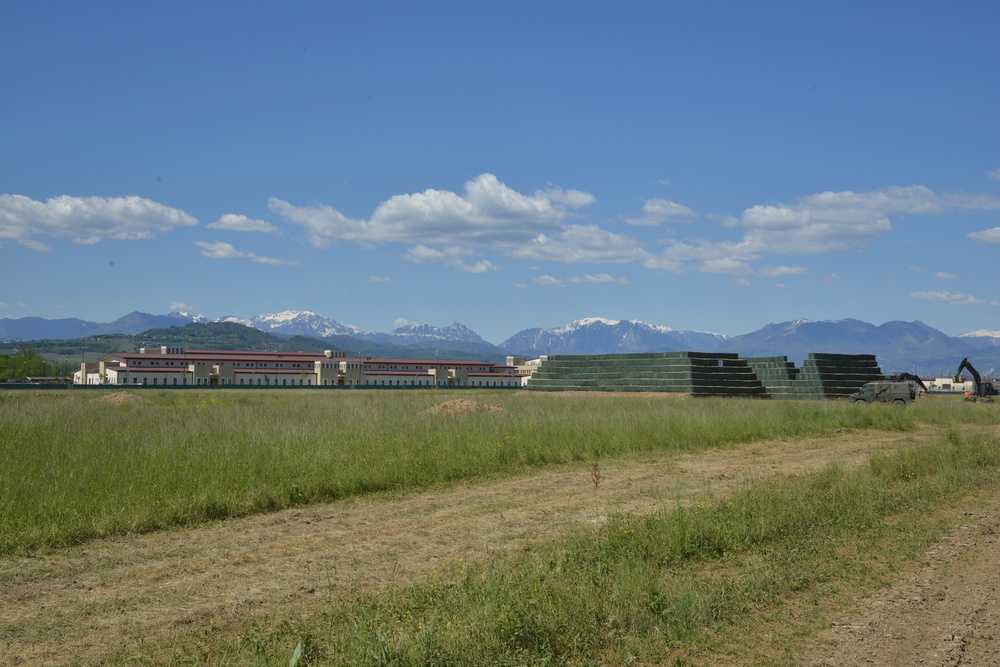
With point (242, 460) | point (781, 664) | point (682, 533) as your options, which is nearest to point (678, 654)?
point (781, 664)

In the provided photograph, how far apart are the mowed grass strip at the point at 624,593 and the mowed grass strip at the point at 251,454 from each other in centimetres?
490

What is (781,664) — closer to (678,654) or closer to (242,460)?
(678,654)

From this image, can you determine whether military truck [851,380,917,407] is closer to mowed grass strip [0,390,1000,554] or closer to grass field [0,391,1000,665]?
mowed grass strip [0,390,1000,554]

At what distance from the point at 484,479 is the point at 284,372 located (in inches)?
5181

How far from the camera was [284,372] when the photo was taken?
5531 inches

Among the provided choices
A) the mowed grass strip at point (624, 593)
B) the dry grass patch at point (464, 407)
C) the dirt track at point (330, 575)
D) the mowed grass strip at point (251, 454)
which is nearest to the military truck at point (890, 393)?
the mowed grass strip at point (251, 454)

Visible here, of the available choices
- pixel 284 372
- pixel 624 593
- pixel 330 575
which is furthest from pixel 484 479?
pixel 284 372

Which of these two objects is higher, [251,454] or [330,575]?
[251,454]

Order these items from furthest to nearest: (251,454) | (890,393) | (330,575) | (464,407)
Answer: (890,393) → (464,407) → (251,454) → (330,575)

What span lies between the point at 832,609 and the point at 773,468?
940cm

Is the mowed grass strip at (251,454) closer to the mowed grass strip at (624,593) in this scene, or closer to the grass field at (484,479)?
the grass field at (484,479)

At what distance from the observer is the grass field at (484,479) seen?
6.30 metres

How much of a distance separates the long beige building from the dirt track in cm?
11420

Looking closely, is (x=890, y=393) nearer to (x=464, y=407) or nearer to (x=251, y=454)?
(x=464, y=407)
